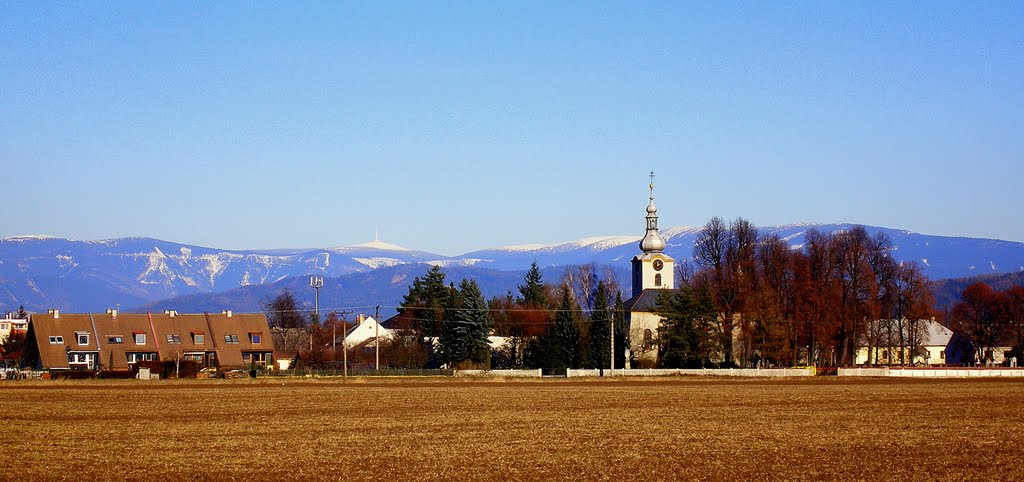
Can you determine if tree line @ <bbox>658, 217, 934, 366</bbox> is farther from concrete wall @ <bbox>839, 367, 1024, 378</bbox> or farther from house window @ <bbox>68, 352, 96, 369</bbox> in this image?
house window @ <bbox>68, 352, 96, 369</bbox>

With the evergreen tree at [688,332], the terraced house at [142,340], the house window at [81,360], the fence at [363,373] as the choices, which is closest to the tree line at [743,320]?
the evergreen tree at [688,332]

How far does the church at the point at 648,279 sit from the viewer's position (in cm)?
11326

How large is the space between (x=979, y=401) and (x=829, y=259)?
1979 inches

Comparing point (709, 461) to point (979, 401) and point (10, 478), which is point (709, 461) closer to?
point (10, 478)

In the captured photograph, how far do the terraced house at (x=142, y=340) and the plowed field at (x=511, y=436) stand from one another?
139ft

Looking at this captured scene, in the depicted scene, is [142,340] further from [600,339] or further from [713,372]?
[713,372]

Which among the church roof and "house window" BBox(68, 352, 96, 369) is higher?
the church roof

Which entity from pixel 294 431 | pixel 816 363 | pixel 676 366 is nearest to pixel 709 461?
pixel 294 431

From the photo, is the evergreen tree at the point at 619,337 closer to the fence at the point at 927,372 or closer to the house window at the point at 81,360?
the fence at the point at 927,372

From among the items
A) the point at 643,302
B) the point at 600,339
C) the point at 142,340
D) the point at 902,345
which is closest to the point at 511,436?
the point at 600,339

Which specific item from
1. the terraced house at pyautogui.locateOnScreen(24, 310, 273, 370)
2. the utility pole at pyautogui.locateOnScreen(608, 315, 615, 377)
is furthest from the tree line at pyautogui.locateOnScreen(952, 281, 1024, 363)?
the terraced house at pyautogui.locateOnScreen(24, 310, 273, 370)

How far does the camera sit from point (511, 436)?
31.7 metres

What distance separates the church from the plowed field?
2347 inches

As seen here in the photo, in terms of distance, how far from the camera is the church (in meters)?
113
